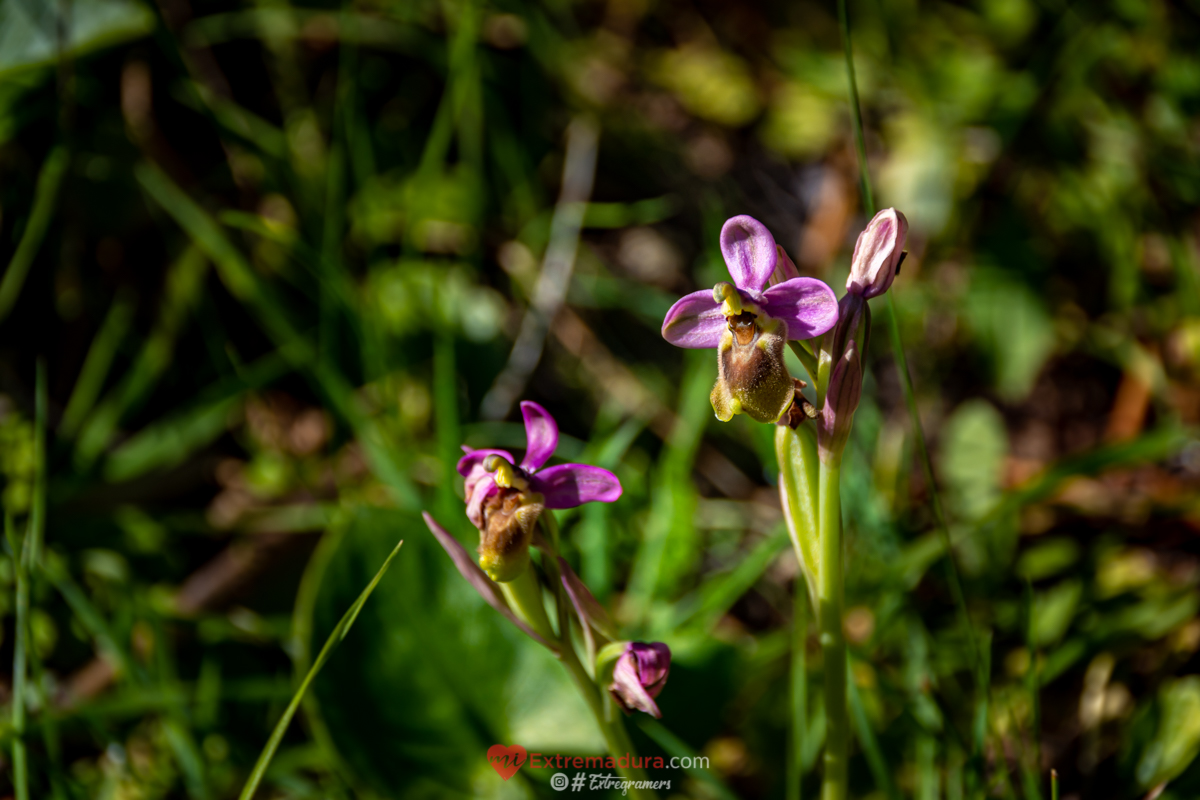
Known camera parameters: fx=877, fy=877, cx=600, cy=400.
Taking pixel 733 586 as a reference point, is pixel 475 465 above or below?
above

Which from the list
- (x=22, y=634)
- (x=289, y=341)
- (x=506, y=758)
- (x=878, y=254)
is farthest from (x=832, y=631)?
(x=289, y=341)

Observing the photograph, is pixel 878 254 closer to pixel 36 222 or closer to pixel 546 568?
pixel 546 568

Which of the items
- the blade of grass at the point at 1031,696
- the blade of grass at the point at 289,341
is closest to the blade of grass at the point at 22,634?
the blade of grass at the point at 289,341

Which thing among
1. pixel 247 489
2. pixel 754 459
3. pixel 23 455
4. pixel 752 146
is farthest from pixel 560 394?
pixel 23 455

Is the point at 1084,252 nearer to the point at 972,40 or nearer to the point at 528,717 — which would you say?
the point at 972,40

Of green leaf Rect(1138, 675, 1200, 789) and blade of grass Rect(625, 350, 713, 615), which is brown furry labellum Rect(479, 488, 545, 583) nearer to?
blade of grass Rect(625, 350, 713, 615)

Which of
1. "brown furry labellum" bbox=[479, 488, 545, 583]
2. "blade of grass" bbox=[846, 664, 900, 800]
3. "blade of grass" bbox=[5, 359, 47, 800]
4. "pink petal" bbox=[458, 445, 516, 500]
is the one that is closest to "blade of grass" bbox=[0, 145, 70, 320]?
"blade of grass" bbox=[5, 359, 47, 800]
